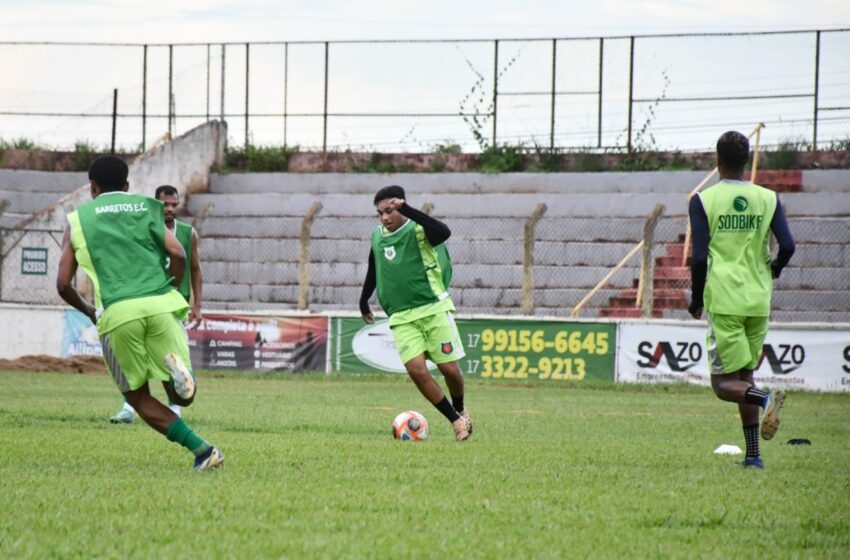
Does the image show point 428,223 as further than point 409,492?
Yes

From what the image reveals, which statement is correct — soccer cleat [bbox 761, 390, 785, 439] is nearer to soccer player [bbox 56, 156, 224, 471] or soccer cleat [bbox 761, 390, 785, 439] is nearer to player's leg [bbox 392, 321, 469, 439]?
player's leg [bbox 392, 321, 469, 439]

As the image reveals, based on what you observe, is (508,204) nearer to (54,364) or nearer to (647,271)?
(647,271)

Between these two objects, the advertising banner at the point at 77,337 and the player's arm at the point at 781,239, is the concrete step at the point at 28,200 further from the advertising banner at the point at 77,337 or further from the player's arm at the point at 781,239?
the player's arm at the point at 781,239

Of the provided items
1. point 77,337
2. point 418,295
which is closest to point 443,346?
point 418,295

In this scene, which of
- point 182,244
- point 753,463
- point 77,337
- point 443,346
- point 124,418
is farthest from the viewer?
point 77,337

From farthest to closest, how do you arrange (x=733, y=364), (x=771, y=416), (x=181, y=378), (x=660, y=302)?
(x=660, y=302), (x=733, y=364), (x=771, y=416), (x=181, y=378)

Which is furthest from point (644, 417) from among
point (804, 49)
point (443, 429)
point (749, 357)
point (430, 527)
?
point (804, 49)

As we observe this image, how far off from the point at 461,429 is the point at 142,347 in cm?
383

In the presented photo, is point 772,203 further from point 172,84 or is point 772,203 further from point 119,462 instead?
point 172,84

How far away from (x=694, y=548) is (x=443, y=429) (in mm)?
6989

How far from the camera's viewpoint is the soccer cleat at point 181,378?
295 inches

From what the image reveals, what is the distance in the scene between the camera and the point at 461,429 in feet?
35.7

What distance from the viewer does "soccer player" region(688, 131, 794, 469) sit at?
340 inches

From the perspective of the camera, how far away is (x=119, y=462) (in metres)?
8.38
